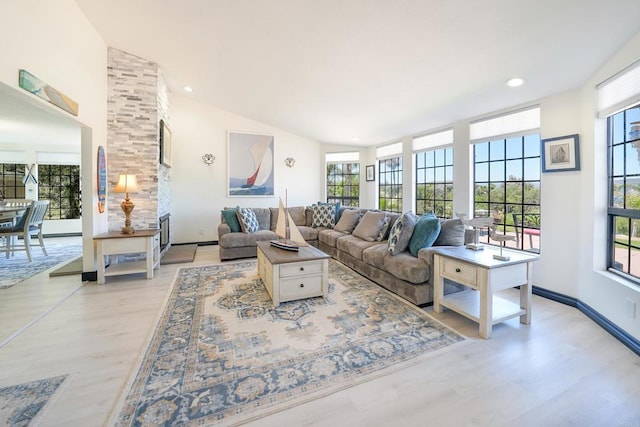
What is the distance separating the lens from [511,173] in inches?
139

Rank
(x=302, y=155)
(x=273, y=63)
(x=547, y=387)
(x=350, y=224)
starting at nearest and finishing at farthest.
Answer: (x=547, y=387)
(x=273, y=63)
(x=350, y=224)
(x=302, y=155)

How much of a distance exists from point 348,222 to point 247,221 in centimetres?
179

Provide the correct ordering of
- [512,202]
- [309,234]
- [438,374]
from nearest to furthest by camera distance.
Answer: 1. [438,374]
2. [512,202]
3. [309,234]

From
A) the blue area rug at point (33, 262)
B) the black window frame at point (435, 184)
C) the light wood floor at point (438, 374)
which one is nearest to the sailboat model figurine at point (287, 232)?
the light wood floor at point (438, 374)

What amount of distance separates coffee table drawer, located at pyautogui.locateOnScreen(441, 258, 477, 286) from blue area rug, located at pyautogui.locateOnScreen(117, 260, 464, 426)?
0.44 meters

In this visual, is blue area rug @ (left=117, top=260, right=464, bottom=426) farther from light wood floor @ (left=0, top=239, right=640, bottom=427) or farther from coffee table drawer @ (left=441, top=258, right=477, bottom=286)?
coffee table drawer @ (left=441, top=258, right=477, bottom=286)

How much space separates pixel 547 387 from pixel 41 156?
9821 millimetres

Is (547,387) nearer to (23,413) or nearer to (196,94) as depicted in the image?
(23,413)

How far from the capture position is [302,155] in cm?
668

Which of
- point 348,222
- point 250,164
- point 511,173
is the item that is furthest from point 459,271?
point 250,164

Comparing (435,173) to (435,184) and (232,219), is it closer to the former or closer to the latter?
(435,184)

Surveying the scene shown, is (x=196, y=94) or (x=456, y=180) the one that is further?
(x=196, y=94)

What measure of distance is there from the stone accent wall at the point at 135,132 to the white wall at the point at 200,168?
1424 mm

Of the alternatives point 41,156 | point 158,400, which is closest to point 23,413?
point 158,400
